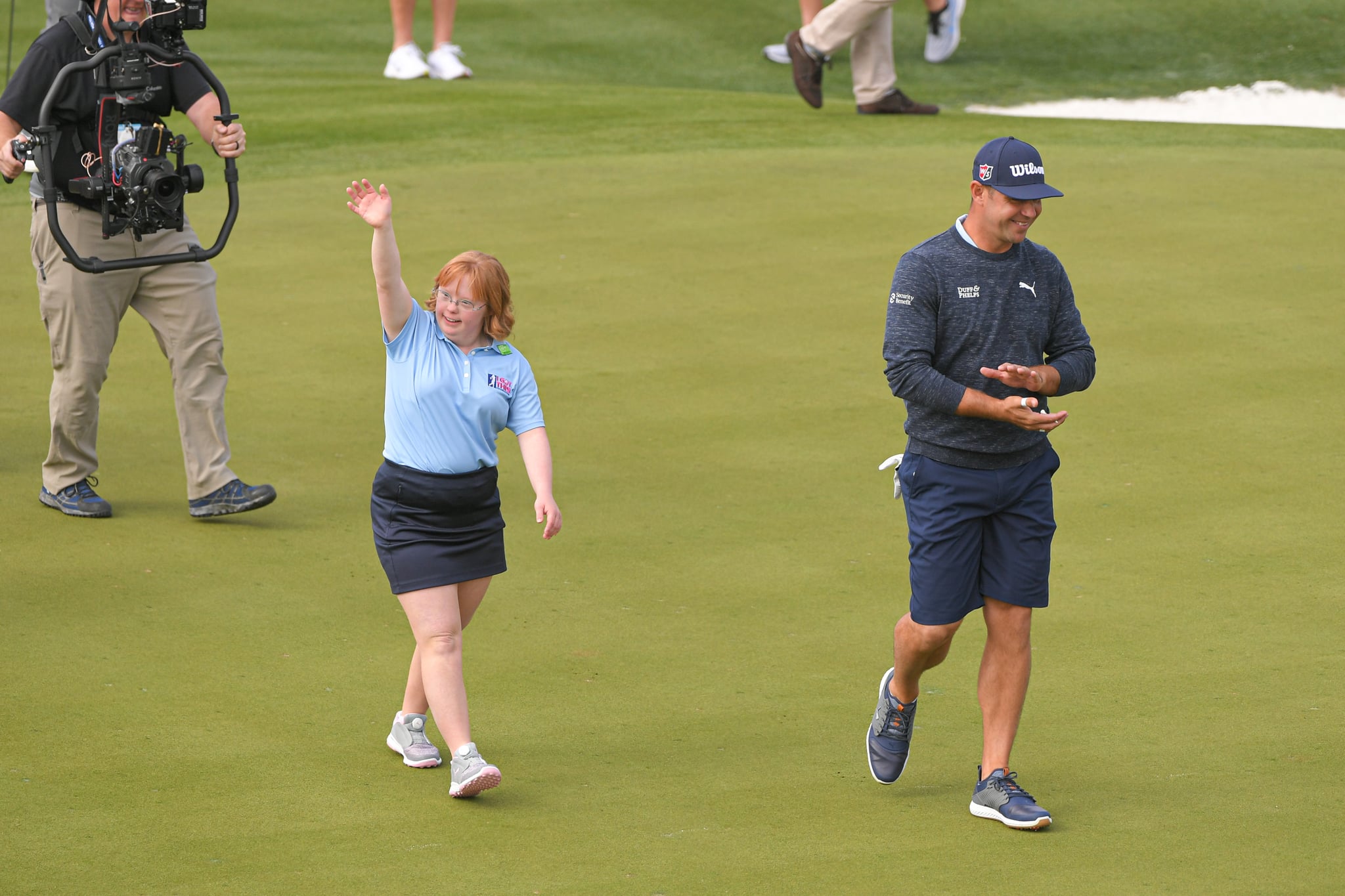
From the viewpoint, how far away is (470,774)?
226 inches

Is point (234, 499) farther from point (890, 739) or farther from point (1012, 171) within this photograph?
point (1012, 171)

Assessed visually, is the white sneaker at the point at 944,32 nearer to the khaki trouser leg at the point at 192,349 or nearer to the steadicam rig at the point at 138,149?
the khaki trouser leg at the point at 192,349

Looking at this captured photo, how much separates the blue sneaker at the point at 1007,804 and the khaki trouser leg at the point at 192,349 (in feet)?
13.6

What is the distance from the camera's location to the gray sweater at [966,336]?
566 centimetres

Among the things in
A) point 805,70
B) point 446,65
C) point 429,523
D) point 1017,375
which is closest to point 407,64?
point 446,65

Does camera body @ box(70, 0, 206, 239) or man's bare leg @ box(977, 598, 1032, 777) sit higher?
camera body @ box(70, 0, 206, 239)

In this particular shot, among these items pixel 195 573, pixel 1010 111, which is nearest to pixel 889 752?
pixel 195 573

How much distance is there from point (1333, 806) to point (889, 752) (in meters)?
1.39

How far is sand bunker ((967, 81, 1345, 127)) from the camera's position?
18.1 metres

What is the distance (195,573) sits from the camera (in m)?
7.86

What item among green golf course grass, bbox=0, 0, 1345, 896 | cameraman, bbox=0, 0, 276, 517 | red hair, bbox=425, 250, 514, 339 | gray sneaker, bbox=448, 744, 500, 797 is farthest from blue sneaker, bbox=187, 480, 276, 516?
gray sneaker, bbox=448, 744, 500, 797

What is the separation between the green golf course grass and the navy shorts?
69cm

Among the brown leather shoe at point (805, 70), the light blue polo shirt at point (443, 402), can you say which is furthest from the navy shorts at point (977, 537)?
the brown leather shoe at point (805, 70)

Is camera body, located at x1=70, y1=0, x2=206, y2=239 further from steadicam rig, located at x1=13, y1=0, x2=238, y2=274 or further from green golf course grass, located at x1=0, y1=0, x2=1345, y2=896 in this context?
green golf course grass, located at x1=0, y1=0, x2=1345, y2=896
